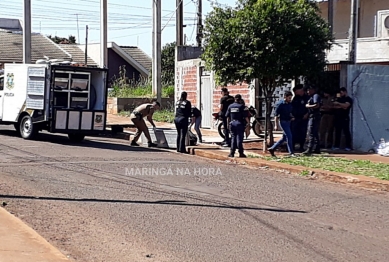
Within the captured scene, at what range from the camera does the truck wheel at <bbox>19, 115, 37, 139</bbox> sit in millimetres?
20469

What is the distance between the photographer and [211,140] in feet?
69.9

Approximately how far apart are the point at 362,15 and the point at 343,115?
19348mm

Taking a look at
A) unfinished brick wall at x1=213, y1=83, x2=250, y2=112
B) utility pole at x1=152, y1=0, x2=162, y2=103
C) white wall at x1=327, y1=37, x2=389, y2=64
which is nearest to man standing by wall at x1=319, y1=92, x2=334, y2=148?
unfinished brick wall at x1=213, y1=83, x2=250, y2=112

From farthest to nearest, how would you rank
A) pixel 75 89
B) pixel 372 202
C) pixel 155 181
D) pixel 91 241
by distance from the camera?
pixel 75 89
pixel 155 181
pixel 372 202
pixel 91 241

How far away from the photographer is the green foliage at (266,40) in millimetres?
16531

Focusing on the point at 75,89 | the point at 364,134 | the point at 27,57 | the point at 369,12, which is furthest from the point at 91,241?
the point at 369,12

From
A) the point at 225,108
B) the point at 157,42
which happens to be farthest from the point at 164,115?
the point at 225,108

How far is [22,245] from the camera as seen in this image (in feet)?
24.9

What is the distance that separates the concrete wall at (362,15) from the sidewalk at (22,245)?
28.5 m

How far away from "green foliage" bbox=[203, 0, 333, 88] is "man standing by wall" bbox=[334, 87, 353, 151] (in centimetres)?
109

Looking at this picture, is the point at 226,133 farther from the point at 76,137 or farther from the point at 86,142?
the point at 76,137

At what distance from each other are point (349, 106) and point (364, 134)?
88 cm

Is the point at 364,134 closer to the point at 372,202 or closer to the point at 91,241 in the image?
the point at 372,202

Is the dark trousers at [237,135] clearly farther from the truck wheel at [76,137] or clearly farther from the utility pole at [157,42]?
the utility pole at [157,42]
